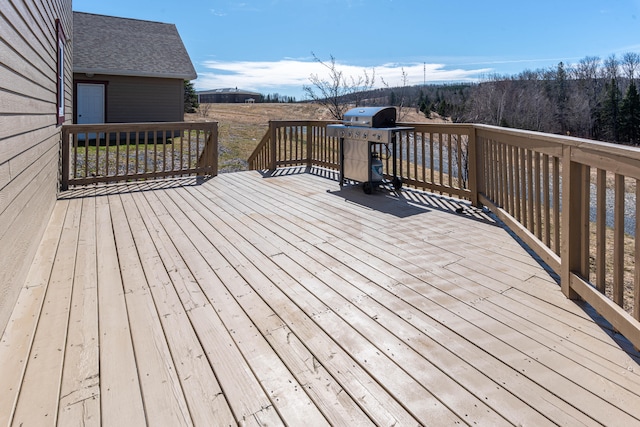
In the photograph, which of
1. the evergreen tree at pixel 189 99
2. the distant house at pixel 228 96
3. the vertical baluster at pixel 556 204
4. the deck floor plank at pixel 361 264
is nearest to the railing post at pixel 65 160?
the deck floor plank at pixel 361 264

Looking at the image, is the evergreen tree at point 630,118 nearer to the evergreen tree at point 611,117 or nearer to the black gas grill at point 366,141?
the evergreen tree at point 611,117

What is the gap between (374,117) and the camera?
4648mm

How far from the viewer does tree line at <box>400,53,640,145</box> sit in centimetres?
1948

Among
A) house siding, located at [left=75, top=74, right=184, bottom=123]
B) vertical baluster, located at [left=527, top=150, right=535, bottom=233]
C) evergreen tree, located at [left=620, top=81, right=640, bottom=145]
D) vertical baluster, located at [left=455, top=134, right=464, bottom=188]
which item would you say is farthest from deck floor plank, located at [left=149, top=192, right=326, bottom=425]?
evergreen tree, located at [left=620, top=81, right=640, bottom=145]

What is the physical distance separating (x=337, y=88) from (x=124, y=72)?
7074 mm

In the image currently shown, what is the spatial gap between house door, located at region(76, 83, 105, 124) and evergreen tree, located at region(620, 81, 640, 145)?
40469 mm

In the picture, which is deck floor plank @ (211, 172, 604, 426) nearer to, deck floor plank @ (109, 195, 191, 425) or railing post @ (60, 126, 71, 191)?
deck floor plank @ (109, 195, 191, 425)

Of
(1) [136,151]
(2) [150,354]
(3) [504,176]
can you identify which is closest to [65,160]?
(1) [136,151]

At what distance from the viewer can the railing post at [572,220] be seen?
204 cm

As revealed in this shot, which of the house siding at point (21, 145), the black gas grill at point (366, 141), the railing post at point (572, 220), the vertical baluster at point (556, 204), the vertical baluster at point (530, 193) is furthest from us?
the black gas grill at point (366, 141)

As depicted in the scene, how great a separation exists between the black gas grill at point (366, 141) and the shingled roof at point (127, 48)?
33.8 ft

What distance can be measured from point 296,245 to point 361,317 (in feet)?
3.87

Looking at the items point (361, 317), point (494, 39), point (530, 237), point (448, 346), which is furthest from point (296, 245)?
point (494, 39)

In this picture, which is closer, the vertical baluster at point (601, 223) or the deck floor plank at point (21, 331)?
the deck floor plank at point (21, 331)
